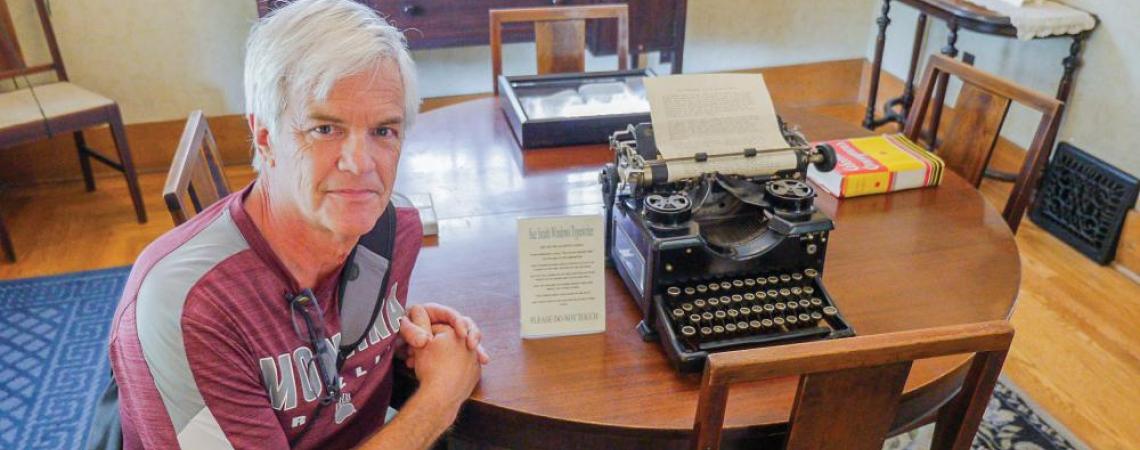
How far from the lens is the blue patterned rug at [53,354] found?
2174 mm

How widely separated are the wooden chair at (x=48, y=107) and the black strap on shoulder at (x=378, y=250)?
216 centimetres

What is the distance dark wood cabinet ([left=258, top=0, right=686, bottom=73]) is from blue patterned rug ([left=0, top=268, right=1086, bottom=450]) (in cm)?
122

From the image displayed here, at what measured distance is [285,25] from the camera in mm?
1029

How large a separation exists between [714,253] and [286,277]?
652 mm

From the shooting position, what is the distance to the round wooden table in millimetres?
1193

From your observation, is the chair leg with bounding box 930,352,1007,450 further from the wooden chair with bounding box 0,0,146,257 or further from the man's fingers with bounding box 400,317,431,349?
the wooden chair with bounding box 0,0,146,257

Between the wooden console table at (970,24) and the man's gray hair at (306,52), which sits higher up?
the man's gray hair at (306,52)

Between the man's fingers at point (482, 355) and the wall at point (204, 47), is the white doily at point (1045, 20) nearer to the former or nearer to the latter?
the wall at point (204, 47)

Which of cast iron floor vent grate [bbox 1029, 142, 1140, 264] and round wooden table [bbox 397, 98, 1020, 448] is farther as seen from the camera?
cast iron floor vent grate [bbox 1029, 142, 1140, 264]

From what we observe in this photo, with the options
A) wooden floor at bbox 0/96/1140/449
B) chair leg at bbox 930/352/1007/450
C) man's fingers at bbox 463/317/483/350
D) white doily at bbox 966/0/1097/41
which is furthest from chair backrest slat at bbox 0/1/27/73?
white doily at bbox 966/0/1097/41

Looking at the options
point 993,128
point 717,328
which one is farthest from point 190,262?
point 993,128

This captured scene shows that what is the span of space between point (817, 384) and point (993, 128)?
1.30 m

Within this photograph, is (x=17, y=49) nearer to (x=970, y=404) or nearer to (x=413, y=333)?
(x=413, y=333)

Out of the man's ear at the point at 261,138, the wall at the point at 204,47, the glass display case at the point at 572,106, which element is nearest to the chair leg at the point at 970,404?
the man's ear at the point at 261,138
